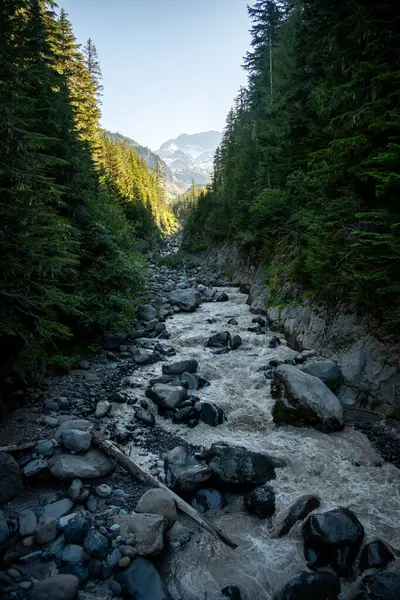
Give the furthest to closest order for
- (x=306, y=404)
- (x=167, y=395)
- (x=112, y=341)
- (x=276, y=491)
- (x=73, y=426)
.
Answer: (x=112, y=341) < (x=167, y=395) < (x=306, y=404) < (x=73, y=426) < (x=276, y=491)

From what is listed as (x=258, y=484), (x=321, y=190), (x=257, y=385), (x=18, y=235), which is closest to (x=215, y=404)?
(x=257, y=385)

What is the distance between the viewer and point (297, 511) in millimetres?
5422

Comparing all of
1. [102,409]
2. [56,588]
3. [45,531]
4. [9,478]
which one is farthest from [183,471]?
[102,409]

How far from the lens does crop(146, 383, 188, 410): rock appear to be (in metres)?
8.97

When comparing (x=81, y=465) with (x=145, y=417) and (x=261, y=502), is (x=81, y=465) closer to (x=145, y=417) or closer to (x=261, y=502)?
(x=145, y=417)

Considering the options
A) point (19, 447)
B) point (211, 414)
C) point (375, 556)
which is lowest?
point (211, 414)

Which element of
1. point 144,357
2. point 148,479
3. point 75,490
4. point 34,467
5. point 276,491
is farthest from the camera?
point 144,357

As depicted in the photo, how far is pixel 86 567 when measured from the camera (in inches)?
171

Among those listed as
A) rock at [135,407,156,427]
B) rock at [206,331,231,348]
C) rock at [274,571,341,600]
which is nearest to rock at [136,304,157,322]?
rock at [206,331,231,348]

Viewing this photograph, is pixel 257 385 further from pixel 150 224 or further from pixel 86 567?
pixel 150 224

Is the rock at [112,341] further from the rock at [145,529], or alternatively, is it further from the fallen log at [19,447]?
the rock at [145,529]

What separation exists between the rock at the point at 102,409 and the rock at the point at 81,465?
1934mm

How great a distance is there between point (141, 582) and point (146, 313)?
13.9 m

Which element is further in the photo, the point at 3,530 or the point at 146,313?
the point at 146,313
